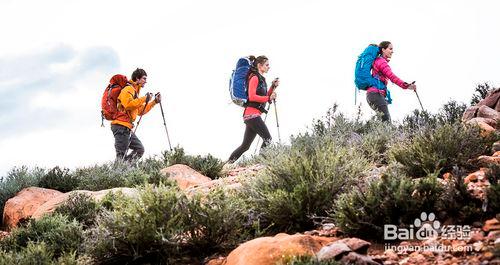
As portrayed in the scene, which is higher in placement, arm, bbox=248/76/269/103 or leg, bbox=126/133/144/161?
arm, bbox=248/76/269/103

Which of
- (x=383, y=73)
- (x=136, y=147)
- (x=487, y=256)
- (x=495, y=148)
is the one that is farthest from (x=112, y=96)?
(x=487, y=256)

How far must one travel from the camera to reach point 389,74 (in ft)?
36.3

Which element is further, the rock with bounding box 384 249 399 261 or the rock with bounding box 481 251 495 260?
the rock with bounding box 384 249 399 261

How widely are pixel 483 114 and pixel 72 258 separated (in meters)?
8.95

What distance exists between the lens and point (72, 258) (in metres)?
4.53

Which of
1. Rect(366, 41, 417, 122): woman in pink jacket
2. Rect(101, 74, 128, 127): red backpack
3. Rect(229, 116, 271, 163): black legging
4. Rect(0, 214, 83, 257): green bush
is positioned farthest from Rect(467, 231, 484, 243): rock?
Rect(101, 74, 128, 127): red backpack

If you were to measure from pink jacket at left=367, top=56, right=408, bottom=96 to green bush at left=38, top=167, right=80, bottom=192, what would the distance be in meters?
6.68

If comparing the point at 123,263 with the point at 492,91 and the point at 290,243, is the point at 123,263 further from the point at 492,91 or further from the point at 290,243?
the point at 492,91

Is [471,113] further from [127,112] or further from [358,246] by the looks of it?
[358,246]

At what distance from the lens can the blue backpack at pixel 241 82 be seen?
1091 cm

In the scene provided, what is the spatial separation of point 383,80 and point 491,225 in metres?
7.82

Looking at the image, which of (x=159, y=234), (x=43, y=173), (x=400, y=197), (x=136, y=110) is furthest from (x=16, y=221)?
(x=400, y=197)

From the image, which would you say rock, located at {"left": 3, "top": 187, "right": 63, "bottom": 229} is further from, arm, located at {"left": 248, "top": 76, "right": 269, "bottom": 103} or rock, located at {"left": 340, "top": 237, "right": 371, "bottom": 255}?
rock, located at {"left": 340, "top": 237, "right": 371, "bottom": 255}

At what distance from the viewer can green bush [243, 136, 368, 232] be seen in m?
4.90
